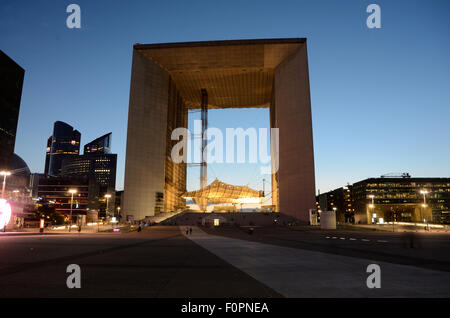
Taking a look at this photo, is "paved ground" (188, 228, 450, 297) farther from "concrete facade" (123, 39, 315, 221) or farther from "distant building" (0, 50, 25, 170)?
"distant building" (0, 50, 25, 170)

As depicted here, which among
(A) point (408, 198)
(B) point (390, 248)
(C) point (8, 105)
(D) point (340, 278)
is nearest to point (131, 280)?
(D) point (340, 278)

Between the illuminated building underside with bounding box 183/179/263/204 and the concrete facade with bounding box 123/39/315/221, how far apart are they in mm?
6844

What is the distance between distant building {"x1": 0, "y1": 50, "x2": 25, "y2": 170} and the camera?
119 m

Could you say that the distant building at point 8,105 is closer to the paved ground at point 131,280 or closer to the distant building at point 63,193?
the distant building at point 63,193

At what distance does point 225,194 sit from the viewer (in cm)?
8862

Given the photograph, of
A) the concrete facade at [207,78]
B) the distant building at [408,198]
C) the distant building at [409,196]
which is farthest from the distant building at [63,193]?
the distant building at [409,196]

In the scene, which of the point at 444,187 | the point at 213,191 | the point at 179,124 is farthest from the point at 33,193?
the point at 444,187

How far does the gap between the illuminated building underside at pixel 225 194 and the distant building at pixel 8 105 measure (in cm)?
8825

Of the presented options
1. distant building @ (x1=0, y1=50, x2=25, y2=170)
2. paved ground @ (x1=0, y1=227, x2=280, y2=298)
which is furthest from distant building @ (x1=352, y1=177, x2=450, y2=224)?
distant building @ (x1=0, y1=50, x2=25, y2=170)

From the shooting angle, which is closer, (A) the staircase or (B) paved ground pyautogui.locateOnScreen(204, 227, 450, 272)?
(B) paved ground pyautogui.locateOnScreen(204, 227, 450, 272)

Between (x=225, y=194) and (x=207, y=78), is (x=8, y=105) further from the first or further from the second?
(x=225, y=194)

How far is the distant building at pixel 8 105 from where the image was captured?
11906 centimetres

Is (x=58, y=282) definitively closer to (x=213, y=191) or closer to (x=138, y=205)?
(x=138, y=205)

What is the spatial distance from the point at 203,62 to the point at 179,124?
26.0 metres
